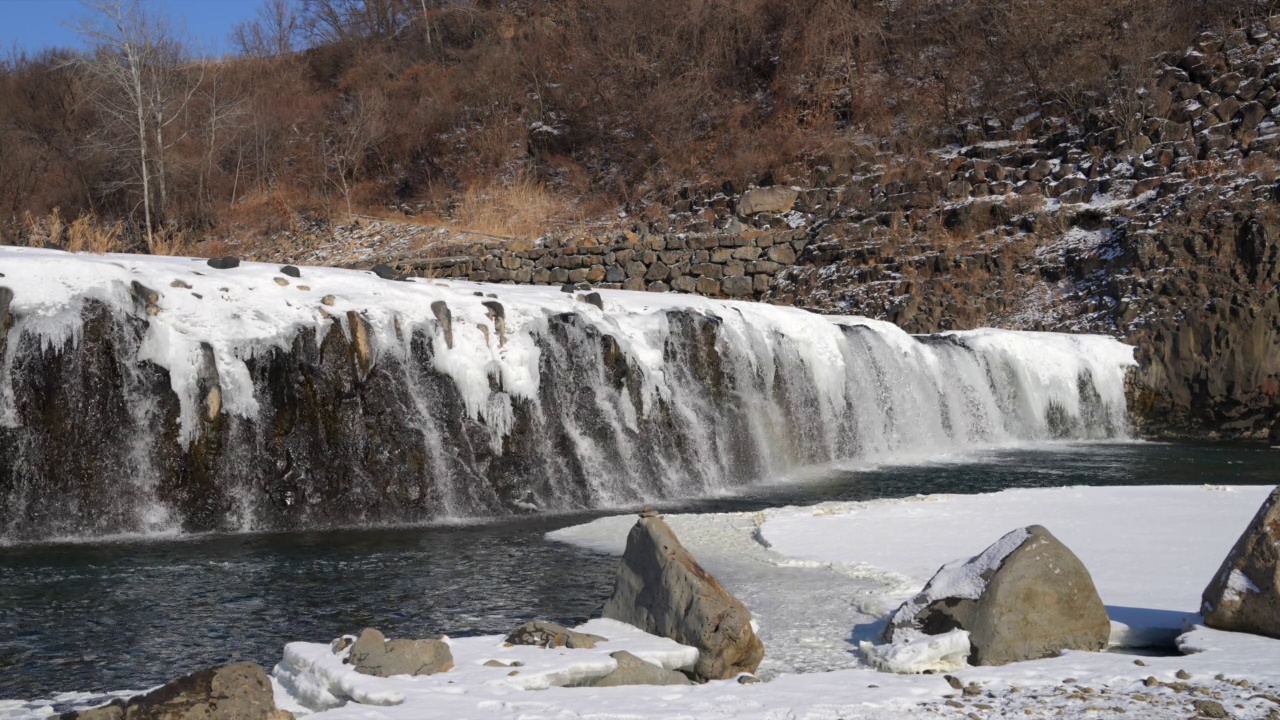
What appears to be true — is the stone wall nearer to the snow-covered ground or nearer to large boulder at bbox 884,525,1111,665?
the snow-covered ground

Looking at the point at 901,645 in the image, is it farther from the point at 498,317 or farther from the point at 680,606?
the point at 498,317

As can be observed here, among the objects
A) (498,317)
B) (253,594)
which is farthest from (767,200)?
(253,594)

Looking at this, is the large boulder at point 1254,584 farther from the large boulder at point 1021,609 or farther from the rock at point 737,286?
the rock at point 737,286

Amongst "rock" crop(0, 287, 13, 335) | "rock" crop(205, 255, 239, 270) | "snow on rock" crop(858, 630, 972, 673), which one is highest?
"rock" crop(205, 255, 239, 270)

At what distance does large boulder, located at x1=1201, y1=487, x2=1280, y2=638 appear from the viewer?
15.9 ft

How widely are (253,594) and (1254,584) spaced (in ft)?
16.7

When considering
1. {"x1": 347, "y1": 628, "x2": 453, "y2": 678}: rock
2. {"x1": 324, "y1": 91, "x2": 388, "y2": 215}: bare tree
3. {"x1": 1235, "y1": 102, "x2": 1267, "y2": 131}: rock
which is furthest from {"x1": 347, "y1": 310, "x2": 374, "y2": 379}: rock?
{"x1": 324, "y1": 91, "x2": 388, "y2": 215}: bare tree

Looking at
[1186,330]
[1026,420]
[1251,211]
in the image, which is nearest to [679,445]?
[1026,420]

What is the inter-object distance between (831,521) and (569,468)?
3374mm

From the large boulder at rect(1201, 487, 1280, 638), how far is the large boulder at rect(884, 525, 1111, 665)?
1.51ft

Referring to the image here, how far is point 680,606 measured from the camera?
5.12 m

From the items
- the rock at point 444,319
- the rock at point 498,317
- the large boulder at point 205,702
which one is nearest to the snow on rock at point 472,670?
the large boulder at point 205,702

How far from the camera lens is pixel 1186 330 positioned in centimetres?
1719

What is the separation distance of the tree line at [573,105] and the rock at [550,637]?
69.8ft
